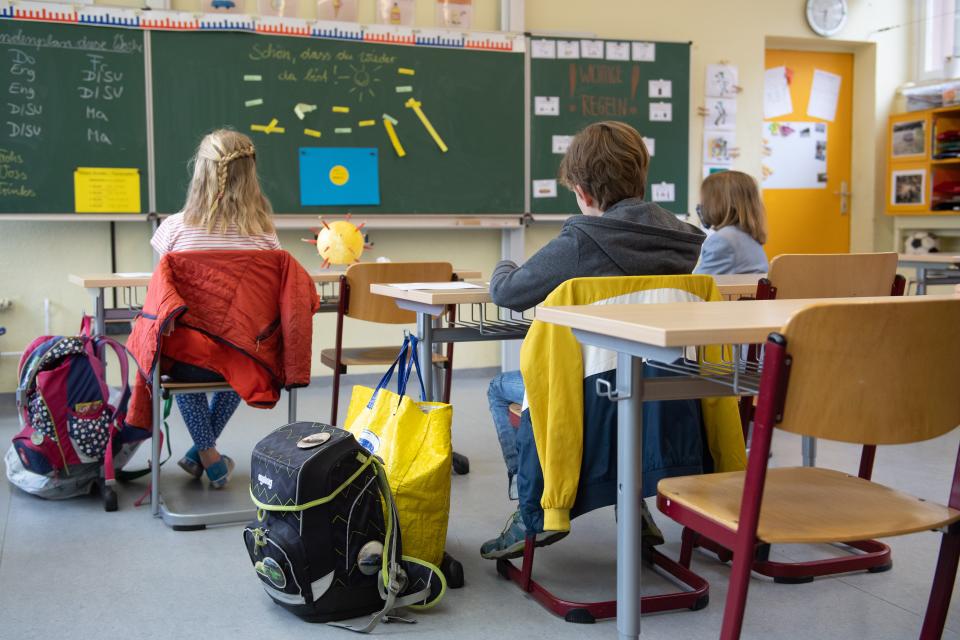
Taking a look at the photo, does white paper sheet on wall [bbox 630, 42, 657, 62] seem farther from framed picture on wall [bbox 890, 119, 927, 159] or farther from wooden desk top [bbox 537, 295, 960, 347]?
wooden desk top [bbox 537, 295, 960, 347]

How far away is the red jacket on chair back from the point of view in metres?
2.44

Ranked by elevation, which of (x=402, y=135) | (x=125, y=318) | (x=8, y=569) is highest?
(x=402, y=135)

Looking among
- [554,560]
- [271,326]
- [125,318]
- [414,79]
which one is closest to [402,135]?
[414,79]

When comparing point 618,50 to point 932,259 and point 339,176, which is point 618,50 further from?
point 932,259

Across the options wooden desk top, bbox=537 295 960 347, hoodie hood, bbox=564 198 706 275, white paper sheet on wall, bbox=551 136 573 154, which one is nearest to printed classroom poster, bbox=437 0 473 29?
white paper sheet on wall, bbox=551 136 573 154

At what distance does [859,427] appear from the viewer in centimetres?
124

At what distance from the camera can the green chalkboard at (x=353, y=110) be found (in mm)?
4480

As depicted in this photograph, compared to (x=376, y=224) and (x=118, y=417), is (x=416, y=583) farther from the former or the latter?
(x=376, y=224)

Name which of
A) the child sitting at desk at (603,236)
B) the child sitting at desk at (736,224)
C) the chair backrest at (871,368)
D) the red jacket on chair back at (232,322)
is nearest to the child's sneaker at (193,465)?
the red jacket on chair back at (232,322)

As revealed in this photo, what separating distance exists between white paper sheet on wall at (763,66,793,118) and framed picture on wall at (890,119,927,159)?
73 centimetres

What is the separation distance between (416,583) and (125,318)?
5.33 ft

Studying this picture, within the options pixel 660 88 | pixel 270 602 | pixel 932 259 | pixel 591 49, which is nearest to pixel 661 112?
pixel 660 88

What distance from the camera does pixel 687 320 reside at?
134cm

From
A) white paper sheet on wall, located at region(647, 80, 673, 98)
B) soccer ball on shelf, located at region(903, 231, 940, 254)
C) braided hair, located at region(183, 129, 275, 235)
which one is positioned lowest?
soccer ball on shelf, located at region(903, 231, 940, 254)
